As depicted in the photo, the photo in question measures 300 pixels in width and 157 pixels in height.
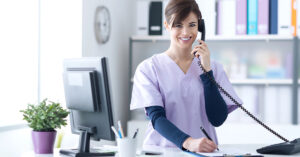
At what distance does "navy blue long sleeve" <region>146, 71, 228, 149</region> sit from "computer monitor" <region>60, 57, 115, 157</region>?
214mm

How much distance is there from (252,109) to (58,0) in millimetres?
1858

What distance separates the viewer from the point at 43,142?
1516mm

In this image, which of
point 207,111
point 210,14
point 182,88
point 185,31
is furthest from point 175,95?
point 210,14

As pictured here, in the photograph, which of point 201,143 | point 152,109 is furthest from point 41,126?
point 201,143

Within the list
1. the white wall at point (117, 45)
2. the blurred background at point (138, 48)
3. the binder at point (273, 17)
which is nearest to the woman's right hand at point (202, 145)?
the blurred background at point (138, 48)

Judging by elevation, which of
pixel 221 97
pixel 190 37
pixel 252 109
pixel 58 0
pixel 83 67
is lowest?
pixel 252 109

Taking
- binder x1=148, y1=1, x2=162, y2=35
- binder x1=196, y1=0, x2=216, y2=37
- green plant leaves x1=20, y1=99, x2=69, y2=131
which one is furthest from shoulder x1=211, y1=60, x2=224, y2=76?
binder x1=148, y1=1, x2=162, y2=35

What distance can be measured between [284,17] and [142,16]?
123cm

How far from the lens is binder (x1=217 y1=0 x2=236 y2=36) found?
3.35 meters

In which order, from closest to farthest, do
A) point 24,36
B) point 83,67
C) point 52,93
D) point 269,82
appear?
point 83,67 → point 24,36 → point 52,93 → point 269,82

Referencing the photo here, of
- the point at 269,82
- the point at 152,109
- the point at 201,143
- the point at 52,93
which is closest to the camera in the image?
the point at 201,143

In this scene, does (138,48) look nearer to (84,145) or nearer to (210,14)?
(210,14)

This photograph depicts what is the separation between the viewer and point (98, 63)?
4.69ft

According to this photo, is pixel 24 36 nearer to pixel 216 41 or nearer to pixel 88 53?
pixel 88 53
